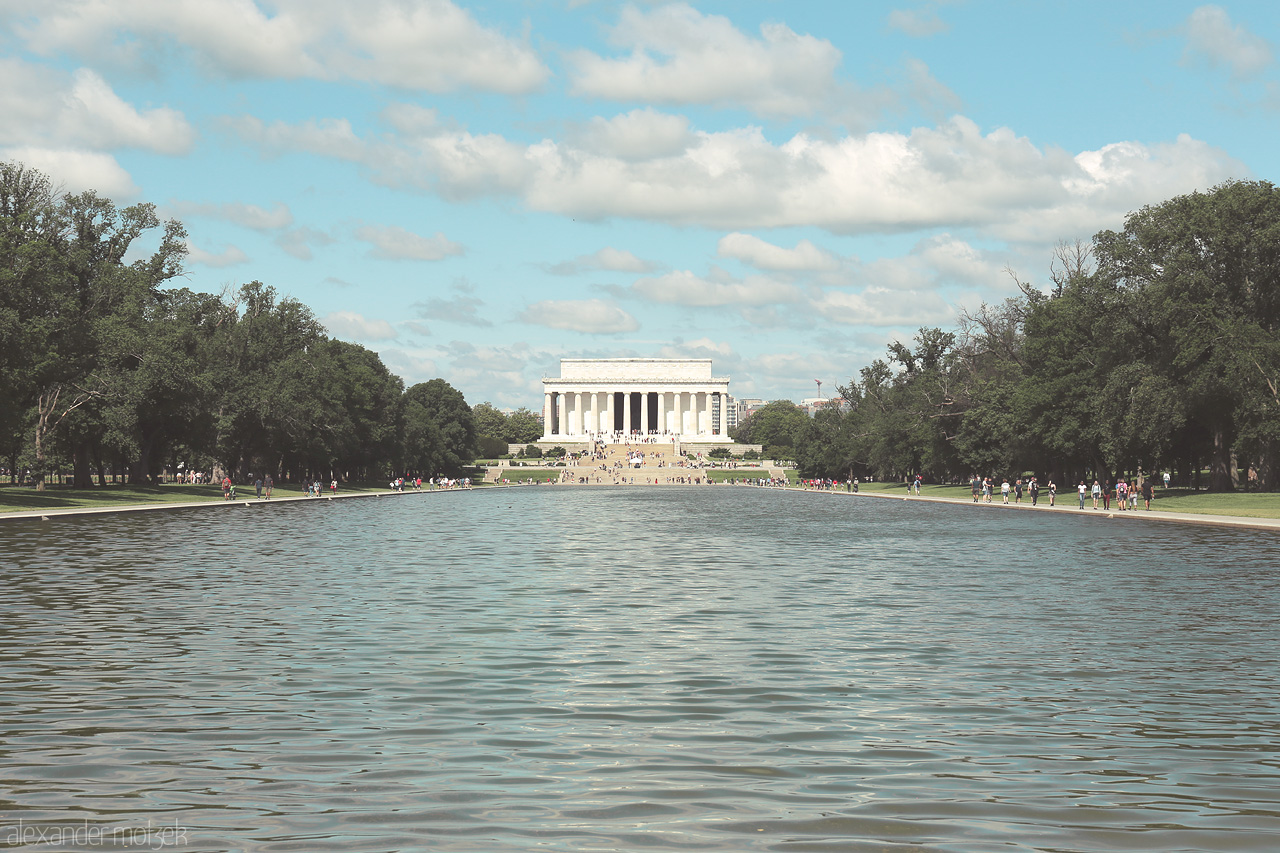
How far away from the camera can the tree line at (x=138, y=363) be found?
198 feet

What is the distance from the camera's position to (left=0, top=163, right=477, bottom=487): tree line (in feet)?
198

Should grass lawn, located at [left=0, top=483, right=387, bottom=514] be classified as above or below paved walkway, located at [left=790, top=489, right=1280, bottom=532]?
above

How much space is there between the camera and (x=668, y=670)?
14.3 m

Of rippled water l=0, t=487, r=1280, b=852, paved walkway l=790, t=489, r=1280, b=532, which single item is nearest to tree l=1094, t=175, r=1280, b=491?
paved walkway l=790, t=489, r=1280, b=532

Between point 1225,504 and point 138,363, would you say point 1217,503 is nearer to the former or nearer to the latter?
point 1225,504

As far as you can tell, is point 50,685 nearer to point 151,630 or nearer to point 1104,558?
point 151,630

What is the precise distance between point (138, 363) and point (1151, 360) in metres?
58.8

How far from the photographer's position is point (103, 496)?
214 ft

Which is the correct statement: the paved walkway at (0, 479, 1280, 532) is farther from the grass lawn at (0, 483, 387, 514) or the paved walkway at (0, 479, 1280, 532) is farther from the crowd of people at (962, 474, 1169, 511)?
the grass lawn at (0, 483, 387, 514)

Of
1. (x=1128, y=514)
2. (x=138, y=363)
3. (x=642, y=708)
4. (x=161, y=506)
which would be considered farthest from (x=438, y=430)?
(x=642, y=708)

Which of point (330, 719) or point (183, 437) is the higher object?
point (183, 437)

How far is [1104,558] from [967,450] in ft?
191

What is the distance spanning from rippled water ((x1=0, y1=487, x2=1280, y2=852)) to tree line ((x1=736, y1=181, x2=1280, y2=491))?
36.3 meters

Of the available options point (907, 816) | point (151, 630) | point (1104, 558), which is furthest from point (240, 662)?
point (1104, 558)
